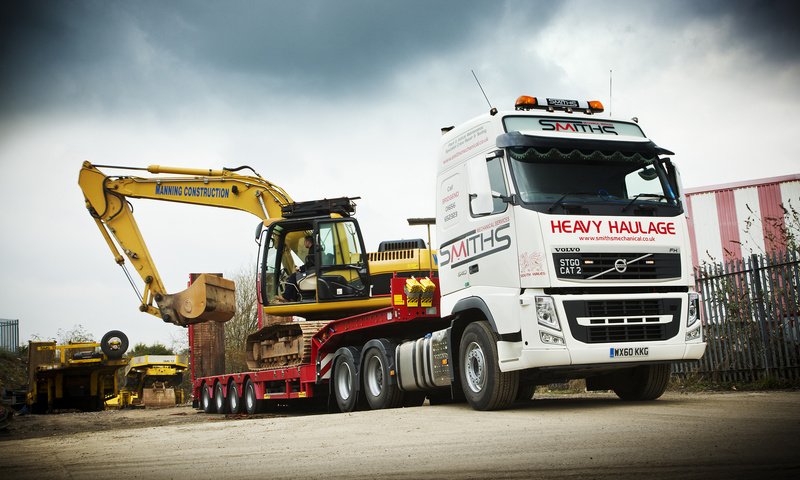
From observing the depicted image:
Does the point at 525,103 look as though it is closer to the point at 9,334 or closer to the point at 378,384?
the point at 378,384

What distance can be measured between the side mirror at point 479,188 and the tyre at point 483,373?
5.31ft

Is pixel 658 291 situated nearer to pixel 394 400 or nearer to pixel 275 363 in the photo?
pixel 394 400

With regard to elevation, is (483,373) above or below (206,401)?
above

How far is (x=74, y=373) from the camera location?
96.3ft

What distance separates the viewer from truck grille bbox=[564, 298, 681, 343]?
10.3 m

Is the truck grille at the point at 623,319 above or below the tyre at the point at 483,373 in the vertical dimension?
above

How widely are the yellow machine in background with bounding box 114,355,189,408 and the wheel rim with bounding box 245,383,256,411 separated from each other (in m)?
10.7

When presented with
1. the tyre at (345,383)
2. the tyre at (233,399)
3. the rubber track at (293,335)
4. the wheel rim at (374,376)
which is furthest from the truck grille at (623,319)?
the tyre at (233,399)

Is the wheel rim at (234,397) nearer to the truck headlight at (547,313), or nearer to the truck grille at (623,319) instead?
the truck headlight at (547,313)

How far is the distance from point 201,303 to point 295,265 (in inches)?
108

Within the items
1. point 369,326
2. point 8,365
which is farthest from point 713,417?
point 8,365

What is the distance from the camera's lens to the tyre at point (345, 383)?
581 inches

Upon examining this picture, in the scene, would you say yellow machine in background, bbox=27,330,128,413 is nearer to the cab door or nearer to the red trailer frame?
the red trailer frame

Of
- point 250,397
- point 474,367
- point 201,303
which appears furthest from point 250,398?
point 474,367
